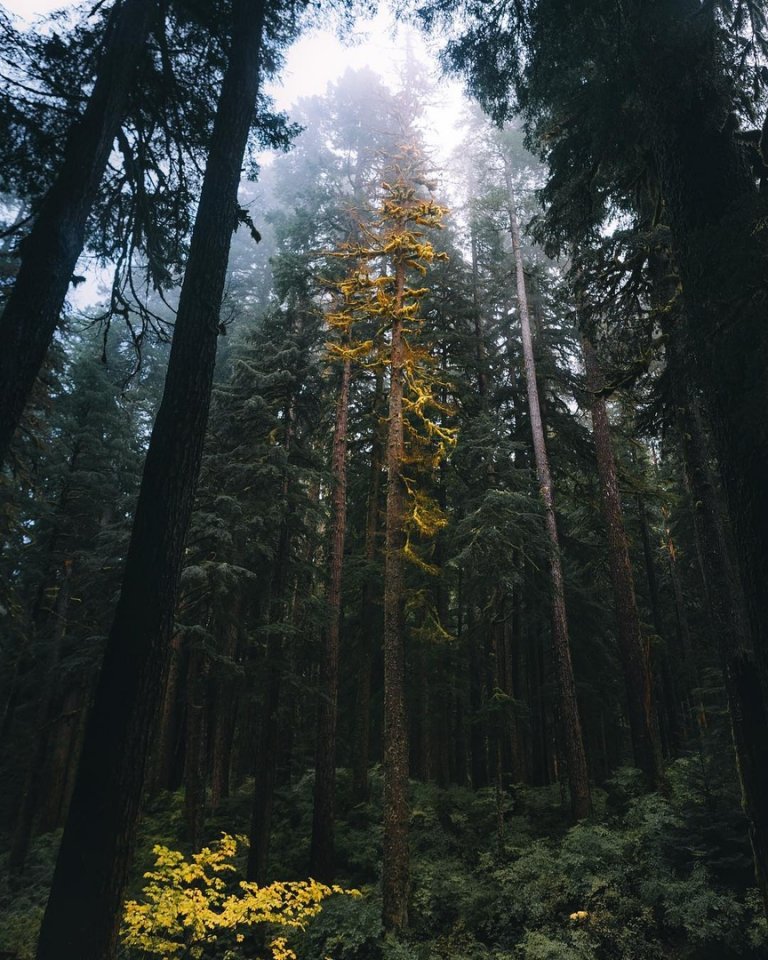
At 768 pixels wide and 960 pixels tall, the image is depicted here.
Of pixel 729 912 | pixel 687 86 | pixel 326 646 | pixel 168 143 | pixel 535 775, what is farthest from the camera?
pixel 535 775

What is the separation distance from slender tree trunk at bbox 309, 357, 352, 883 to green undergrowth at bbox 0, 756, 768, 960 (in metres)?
0.77

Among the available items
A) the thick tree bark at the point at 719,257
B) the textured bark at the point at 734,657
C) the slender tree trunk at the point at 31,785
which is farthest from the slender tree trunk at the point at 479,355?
the slender tree trunk at the point at 31,785

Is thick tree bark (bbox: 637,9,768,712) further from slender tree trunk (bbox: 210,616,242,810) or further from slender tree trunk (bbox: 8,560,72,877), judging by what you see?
slender tree trunk (bbox: 8,560,72,877)

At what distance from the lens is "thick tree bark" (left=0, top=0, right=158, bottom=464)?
16.4 feet

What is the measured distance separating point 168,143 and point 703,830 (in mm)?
13751

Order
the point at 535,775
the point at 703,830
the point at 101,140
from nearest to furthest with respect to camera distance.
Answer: the point at 101,140 < the point at 703,830 < the point at 535,775

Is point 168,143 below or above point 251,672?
above

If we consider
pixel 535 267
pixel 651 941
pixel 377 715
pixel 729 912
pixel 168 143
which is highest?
pixel 535 267

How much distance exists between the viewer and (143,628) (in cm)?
413

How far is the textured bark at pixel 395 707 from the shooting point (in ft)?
30.2

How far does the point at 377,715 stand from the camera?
58.4 ft

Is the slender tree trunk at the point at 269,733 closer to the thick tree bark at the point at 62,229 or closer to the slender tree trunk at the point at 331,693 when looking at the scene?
the slender tree trunk at the point at 331,693

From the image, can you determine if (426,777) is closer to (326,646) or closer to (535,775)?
(535,775)

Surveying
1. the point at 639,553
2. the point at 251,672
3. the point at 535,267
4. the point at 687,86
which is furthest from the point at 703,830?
the point at 639,553
